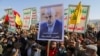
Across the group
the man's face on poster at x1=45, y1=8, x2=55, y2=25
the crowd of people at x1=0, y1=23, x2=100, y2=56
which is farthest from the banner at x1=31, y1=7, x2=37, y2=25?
the man's face on poster at x1=45, y1=8, x2=55, y2=25

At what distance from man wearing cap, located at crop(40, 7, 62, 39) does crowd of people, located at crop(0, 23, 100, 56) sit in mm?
326

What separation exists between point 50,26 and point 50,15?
0.28 meters

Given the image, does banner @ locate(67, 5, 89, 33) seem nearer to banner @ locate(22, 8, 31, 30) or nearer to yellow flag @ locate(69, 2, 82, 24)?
yellow flag @ locate(69, 2, 82, 24)

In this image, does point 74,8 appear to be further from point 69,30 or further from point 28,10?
point 28,10

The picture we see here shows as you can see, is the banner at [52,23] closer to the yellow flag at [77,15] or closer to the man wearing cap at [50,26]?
the man wearing cap at [50,26]

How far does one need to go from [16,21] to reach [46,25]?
5.60 metres

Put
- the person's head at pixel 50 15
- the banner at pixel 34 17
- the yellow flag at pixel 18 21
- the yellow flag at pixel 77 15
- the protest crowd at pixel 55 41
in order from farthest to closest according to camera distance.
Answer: the yellow flag at pixel 18 21
the banner at pixel 34 17
the yellow flag at pixel 77 15
the person's head at pixel 50 15
the protest crowd at pixel 55 41

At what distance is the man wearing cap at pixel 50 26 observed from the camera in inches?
356

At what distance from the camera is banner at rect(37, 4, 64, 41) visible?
9008mm

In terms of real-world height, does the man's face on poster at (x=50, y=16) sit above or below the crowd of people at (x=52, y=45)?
above

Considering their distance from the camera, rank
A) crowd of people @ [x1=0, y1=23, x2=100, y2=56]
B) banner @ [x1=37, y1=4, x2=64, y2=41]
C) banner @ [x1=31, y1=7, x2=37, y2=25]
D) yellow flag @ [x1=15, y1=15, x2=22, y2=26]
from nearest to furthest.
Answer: crowd of people @ [x1=0, y1=23, x2=100, y2=56], banner @ [x1=37, y1=4, x2=64, y2=41], banner @ [x1=31, y1=7, x2=37, y2=25], yellow flag @ [x1=15, y1=15, x2=22, y2=26]

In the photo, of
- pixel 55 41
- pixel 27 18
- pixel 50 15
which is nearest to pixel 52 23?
pixel 50 15

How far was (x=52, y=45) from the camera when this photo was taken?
31.0 feet

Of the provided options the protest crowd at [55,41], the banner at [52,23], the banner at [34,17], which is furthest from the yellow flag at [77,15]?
the banner at [34,17]
